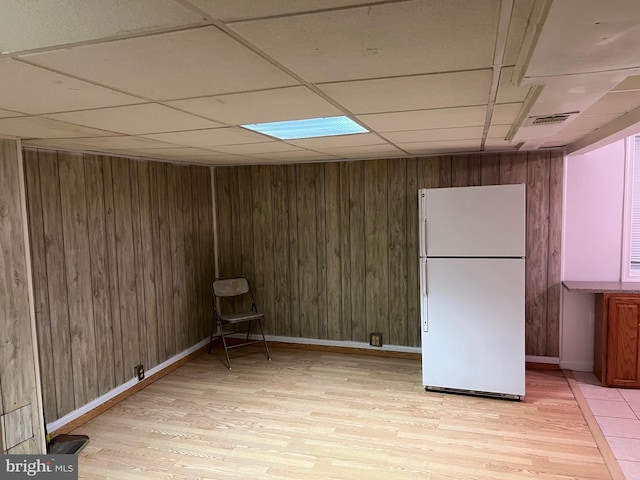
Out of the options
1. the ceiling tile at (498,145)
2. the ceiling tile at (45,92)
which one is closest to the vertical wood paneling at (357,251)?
the ceiling tile at (498,145)

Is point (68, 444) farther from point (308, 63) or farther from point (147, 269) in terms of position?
point (308, 63)

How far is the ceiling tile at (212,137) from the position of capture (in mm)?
2490

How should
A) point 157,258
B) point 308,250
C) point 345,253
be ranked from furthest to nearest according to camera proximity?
1. point 308,250
2. point 345,253
3. point 157,258

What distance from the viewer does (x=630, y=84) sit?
170 cm

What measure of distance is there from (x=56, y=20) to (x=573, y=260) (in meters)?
4.27

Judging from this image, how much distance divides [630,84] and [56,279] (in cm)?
A: 350

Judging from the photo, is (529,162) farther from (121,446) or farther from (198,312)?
(121,446)

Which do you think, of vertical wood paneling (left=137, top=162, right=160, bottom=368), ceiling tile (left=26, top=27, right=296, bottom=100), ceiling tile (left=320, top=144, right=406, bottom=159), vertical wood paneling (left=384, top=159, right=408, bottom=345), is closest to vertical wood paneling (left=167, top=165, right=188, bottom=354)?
vertical wood paneling (left=137, top=162, right=160, bottom=368)

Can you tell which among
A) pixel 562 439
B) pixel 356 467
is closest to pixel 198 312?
pixel 356 467

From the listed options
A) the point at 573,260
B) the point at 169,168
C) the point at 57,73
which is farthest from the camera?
the point at 169,168

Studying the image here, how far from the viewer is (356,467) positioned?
273 centimetres

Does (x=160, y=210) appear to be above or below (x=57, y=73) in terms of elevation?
below

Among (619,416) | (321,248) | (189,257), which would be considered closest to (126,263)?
(189,257)

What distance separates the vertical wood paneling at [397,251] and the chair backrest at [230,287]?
5.27ft
